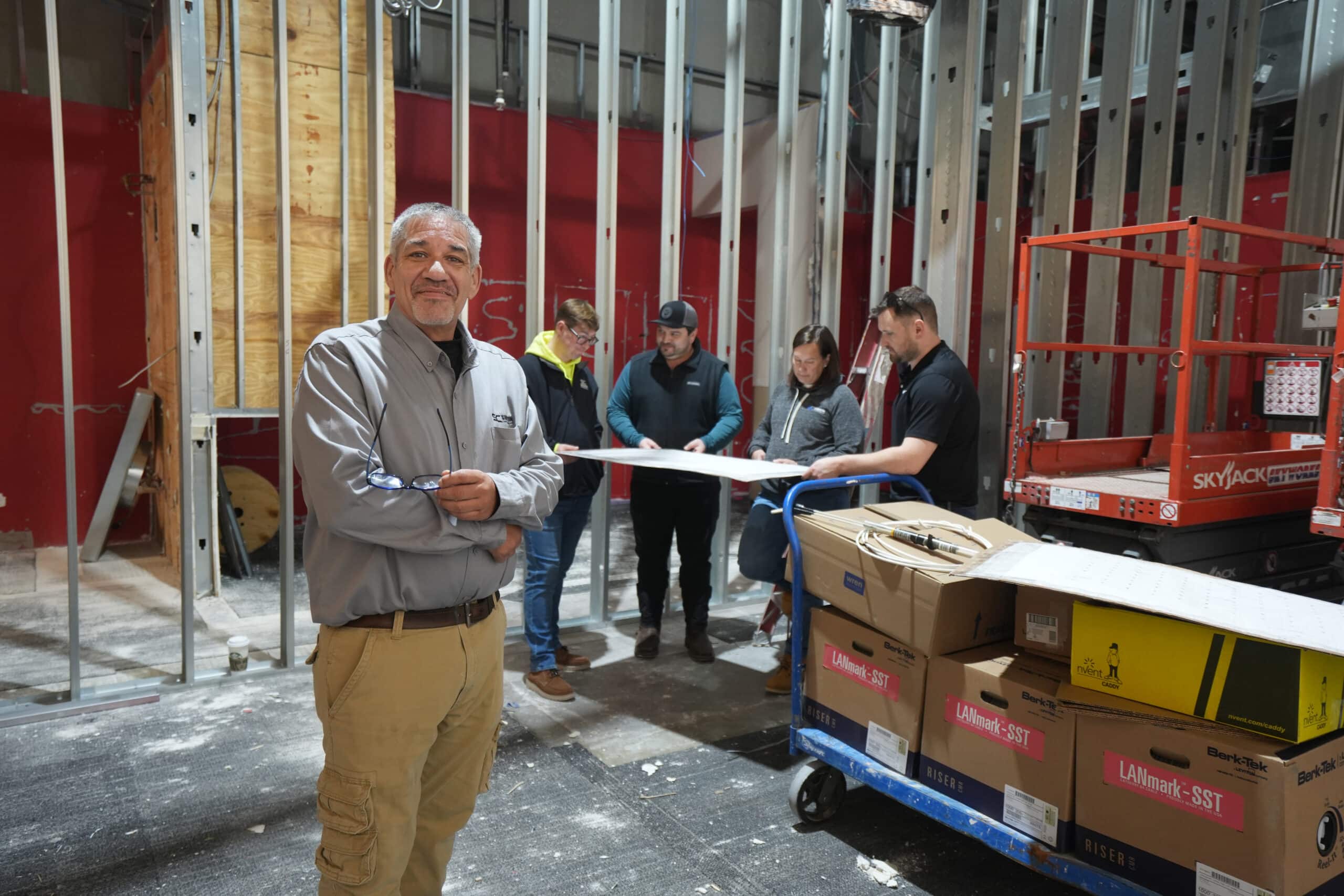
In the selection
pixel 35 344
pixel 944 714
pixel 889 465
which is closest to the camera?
pixel 944 714

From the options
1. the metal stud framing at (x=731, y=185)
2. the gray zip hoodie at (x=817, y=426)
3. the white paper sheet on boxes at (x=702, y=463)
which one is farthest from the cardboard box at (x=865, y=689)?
the metal stud framing at (x=731, y=185)

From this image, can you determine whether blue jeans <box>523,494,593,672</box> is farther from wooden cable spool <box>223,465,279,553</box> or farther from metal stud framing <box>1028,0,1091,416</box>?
metal stud framing <box>1028,0,1091,416</box>

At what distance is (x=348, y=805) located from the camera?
165 centimetres

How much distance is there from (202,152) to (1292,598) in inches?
170

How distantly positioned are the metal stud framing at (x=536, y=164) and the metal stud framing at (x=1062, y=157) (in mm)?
2755

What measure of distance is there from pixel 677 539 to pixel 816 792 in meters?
1.61

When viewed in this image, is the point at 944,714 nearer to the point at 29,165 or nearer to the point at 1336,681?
the point at 1336,681

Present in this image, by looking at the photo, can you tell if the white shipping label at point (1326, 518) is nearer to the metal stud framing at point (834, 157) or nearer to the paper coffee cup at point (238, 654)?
the metal stud framing at point (834, 157)

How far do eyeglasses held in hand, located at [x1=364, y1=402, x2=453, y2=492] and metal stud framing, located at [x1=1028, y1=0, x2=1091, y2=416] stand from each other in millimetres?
4039

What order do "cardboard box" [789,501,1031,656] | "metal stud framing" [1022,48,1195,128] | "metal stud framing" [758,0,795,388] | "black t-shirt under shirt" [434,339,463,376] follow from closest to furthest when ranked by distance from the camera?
"black t-shirt under shirt" [434,339,463,376] < "cardboard box" [789,501,1031,656] < "metal stud framing" [758,0,795,388] < "metal stud framing" [1022,48,1195,128]

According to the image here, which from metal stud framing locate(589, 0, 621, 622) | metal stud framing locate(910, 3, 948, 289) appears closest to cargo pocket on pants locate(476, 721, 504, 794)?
metal stud framing locate(589, 0, 621, 622)

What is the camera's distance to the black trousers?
156 inches

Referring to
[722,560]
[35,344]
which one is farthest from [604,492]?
[35,344]

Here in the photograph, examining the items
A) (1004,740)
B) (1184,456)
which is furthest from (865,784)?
(1184,456)
